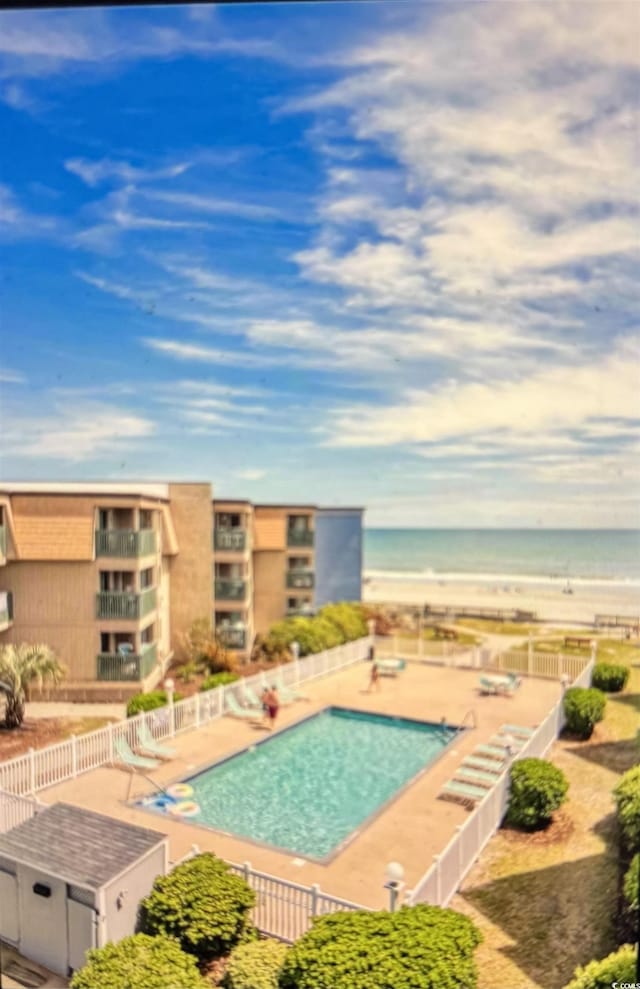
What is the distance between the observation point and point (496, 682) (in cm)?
1317

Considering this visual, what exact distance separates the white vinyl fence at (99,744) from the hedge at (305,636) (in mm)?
1974

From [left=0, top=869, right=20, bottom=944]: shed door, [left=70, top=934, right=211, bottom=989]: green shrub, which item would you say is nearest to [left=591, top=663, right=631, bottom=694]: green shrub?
[left=70, top=934, right=211, bottom=989]: green shrub

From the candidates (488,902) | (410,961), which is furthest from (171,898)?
(488,902)

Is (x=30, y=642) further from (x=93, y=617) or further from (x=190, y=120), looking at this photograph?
(x=190, y=120)

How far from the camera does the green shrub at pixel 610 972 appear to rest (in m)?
3.06

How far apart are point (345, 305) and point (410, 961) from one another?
649 centimetres

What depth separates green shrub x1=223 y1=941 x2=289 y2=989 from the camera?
4.27 metres

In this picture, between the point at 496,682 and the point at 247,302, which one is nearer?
the point at 247,302

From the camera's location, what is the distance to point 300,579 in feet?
59.8

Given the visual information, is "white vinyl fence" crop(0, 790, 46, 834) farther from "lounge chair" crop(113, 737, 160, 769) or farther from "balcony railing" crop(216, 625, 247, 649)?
"balcony railing" crop(216, 625, 247, 649)

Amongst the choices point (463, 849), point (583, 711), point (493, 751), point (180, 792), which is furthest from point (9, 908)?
point (583, 711)

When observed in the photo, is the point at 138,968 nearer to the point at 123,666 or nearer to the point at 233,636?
the point at 123,666

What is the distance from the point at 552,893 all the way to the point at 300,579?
1293 cm

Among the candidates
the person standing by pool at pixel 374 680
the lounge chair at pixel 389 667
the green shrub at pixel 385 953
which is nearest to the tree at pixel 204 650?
the person standing by pool at pixel 374 680
